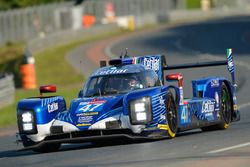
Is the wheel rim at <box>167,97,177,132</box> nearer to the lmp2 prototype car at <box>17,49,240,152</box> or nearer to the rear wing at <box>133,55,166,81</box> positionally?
the lmp2 prototype car at <box>17,49,240,152</box>

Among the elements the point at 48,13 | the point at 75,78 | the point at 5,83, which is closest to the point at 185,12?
the point at 48,13

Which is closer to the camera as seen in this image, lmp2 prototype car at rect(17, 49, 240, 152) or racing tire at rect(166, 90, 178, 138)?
lmp2 prototype car at rect(17, 49, 240, 152)

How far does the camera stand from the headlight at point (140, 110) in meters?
13.5

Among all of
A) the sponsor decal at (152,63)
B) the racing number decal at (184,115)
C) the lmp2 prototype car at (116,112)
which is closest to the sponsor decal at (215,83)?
the lmp2 prototype car at (116,112)

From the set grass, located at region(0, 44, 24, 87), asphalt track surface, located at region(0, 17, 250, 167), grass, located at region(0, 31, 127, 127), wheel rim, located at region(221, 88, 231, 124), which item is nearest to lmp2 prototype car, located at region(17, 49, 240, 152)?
asphalt track surface, located at region(0, 17, 250, 167)

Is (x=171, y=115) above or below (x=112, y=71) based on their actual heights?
below

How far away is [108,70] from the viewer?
600 inches

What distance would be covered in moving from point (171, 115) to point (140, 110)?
861mm

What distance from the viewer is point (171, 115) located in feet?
46.6

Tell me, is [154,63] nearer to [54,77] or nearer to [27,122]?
Answer: [27,122]

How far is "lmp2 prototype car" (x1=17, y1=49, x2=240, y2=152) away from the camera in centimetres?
1356

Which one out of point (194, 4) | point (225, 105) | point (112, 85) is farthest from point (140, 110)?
point (194, 4)

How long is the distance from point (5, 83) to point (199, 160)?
1798cm

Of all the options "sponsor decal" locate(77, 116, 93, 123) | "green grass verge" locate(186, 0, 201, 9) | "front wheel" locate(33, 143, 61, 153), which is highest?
"green grass verge" locate(186, 0, 201, 9)
